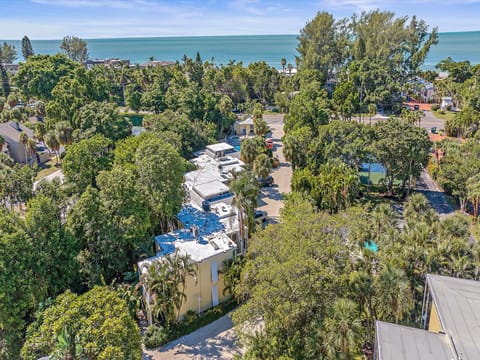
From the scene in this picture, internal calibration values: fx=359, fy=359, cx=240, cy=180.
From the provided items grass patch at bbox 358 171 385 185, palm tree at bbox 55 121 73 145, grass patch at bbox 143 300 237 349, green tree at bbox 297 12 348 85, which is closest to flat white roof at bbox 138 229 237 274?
grass patch at bbox 143 300 237 349

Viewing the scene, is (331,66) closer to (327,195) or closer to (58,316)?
(327,195)

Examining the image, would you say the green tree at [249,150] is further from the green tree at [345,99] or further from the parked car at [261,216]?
the green tree at [345,99]

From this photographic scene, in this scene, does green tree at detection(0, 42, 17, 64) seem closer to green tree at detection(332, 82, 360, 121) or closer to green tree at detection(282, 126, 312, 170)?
green tree at detection(332, 82, 360, 121)

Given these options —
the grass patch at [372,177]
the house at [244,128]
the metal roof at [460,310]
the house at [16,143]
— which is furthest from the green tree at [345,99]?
the house at [16,143]

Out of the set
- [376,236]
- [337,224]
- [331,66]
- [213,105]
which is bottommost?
[376,236]

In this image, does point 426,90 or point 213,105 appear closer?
point 213,105

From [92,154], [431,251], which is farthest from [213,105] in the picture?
[431,251]

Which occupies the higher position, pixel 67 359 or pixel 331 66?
pixel 331 66
